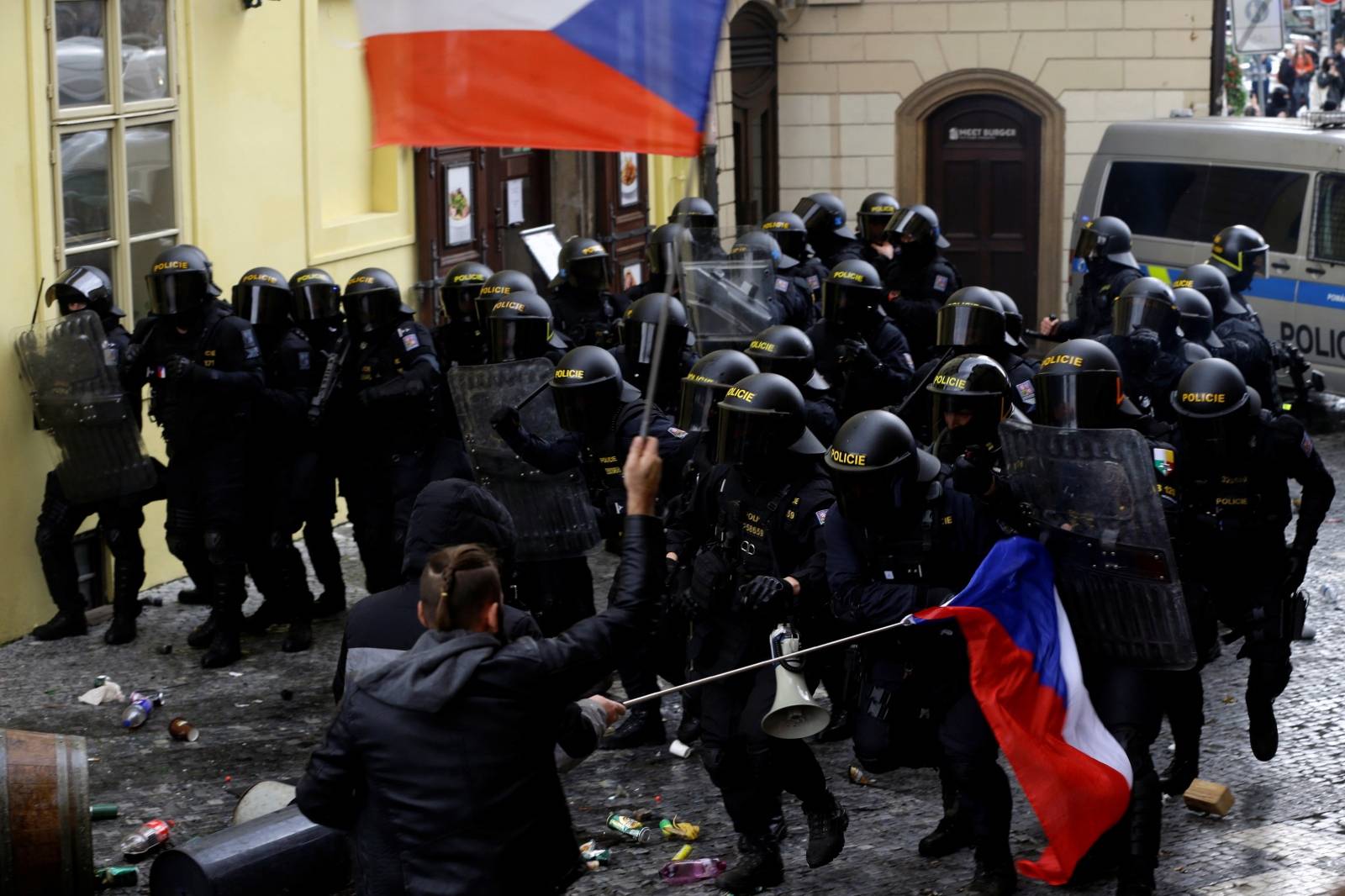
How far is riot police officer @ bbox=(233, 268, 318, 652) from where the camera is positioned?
376 inches

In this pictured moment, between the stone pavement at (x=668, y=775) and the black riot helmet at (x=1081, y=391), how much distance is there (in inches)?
58.0

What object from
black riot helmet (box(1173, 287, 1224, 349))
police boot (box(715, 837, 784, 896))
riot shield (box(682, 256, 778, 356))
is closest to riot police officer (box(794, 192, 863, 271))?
riot shield (box(682, 256, 778, 356))

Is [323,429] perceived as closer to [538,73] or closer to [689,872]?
[689,872]

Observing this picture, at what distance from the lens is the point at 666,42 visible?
521 cm

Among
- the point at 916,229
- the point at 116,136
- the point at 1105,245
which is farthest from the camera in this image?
the point at 916,229

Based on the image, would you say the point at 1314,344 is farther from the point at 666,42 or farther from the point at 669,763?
the point at 666,42

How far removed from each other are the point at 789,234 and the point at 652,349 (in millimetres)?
3687

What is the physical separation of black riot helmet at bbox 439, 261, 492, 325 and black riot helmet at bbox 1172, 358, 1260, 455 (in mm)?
3885

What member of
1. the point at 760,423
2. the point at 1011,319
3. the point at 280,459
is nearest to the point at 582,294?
the point at 280,459

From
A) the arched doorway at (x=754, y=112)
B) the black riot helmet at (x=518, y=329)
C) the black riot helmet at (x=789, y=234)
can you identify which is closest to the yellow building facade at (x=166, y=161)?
the black riot helmet at (x=518, y=329)

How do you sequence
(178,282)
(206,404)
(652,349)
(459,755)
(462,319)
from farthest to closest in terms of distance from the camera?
(462,319) → (206,404) → (178,282) → (652,349) → (459,755)

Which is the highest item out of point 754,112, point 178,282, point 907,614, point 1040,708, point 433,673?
point 754,112

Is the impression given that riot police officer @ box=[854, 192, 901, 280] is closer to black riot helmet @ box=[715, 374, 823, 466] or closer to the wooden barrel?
black riot helmet @ box=[715, 374, 823, 466]

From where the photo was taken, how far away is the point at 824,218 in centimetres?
1268
